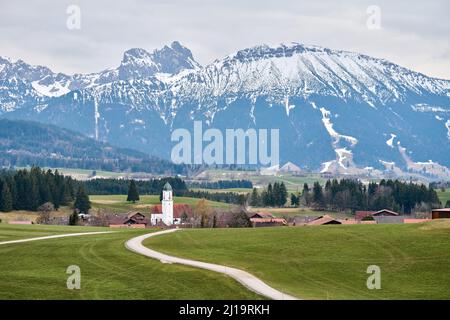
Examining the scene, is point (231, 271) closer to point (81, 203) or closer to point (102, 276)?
point (102, 276)

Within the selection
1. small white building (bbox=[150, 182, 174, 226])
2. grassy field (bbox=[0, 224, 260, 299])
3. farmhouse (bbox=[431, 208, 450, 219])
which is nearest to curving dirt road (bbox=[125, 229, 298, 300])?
grassy field (bbox=[0, 224, 260, 299])

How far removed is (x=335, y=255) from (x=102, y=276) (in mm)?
18202

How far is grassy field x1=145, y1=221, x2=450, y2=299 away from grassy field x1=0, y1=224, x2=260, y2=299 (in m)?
Answer: 4.12

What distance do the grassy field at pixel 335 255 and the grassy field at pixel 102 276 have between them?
412 centimetres

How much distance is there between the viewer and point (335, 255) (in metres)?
70.9

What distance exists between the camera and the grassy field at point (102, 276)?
185ft

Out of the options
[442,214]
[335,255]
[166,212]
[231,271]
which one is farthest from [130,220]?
[231,271]

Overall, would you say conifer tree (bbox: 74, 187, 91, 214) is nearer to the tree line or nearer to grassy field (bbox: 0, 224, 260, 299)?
the tree line

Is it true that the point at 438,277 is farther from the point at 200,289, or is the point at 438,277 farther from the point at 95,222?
the point at 95,222

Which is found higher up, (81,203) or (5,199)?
(5,199)

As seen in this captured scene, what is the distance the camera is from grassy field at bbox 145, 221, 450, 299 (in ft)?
195

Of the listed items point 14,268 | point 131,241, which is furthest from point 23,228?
point 14,268
